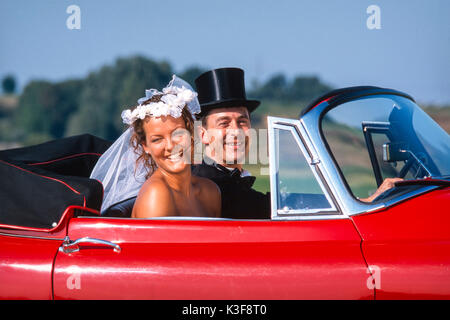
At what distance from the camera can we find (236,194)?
9.25 feet

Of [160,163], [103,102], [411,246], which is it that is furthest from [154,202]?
[103,102]

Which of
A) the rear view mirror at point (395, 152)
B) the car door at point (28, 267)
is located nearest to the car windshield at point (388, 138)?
the rear view mirror at point (395, 152)

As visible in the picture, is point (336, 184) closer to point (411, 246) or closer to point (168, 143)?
point (411, 246)

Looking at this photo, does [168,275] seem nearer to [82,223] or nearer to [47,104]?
[82,223]

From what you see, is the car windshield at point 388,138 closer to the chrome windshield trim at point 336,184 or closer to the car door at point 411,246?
the chrome windshield trim at point 336,184

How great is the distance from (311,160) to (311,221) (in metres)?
0.28

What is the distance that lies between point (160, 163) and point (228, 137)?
0.80 meters

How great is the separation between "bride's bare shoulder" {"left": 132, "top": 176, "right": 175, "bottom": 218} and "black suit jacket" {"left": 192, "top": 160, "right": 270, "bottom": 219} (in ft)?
1.74

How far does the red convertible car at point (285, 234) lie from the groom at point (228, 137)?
0.56 meters

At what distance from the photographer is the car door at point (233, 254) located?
6.09 ft
